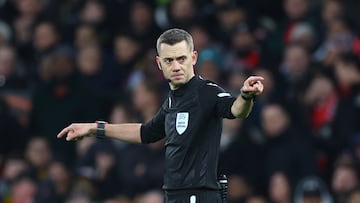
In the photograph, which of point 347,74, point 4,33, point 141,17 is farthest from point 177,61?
point 4,33

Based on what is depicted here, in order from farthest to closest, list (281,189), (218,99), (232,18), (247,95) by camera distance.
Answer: (232,18)
(281,189)
(218,99)
(247,95)

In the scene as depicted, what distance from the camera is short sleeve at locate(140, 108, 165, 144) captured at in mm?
9367

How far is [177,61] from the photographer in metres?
8.92

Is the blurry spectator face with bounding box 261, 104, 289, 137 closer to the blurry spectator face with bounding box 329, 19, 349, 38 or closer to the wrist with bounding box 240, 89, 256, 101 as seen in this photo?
the blurry spectator face with bounding box 329, 19, 349, 38

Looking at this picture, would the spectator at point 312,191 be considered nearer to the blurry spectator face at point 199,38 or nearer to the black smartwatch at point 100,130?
the blurry spectator face at point 199,38

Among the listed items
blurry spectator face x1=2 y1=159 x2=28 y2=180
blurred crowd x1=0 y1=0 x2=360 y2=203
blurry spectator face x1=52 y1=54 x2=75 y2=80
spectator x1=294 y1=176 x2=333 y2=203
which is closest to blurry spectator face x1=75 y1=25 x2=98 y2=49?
blurred crowd x1=0 y1=0 x2=360 y2=203

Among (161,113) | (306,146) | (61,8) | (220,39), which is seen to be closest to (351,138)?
(306,146)

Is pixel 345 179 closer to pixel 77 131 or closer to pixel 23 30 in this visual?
pixel 77 131

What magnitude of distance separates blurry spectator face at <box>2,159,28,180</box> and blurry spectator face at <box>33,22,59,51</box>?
168 centimetres

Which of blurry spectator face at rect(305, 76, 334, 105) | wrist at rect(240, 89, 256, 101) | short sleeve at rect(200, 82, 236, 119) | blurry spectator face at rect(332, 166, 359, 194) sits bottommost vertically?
blurry spectator face at rect(332, 166, 359, 194)

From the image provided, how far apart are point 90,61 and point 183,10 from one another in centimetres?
123

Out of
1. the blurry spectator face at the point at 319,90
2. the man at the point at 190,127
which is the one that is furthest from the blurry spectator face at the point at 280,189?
the man at the point at 190,127

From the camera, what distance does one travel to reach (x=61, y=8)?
1777 cm

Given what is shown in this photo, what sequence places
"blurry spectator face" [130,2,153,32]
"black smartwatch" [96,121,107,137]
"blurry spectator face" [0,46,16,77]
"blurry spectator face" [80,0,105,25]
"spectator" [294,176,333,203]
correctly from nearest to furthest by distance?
1. "black smartwatch" [96,121,107,137]
2. "spectator" [294,176,333,203]
3. "blurry spectator face" [0,46,16,77]
4. "blurry spectator face" [130,2,153,32]
5. "blurry spectator face" [80,0,105,25]
